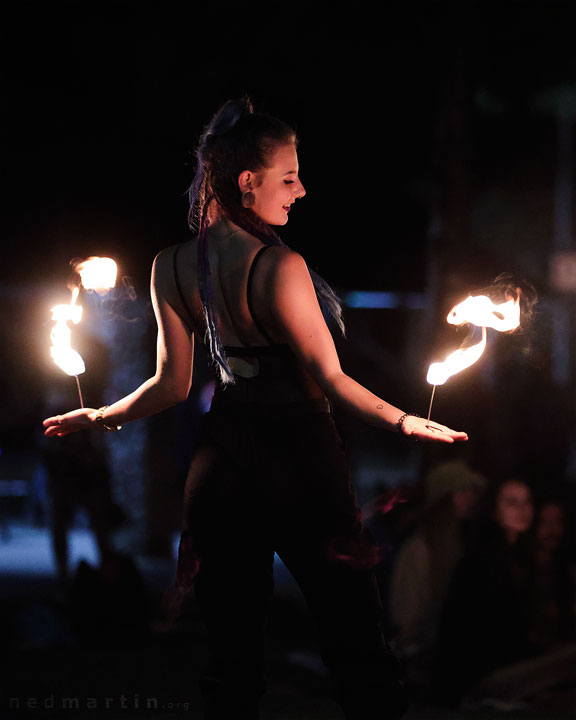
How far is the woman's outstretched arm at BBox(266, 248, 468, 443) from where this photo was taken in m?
2.76

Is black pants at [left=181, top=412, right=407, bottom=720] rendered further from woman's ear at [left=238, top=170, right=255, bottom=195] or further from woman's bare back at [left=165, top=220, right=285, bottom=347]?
woman's ear at [left=238, top=170, right=255, bottom=195]

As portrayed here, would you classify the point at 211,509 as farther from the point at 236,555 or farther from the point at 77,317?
→ the point at 77,317

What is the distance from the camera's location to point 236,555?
2855 mm

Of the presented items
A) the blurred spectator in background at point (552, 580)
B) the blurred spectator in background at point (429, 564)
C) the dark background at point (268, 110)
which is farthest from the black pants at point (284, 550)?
the dark background at point (268, 110)

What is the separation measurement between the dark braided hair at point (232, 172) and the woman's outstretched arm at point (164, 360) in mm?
129

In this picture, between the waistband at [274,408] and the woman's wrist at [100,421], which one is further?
the woman's wrist at [100,421]

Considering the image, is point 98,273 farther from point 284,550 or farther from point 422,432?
point 422,432

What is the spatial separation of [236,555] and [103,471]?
5.08 metres

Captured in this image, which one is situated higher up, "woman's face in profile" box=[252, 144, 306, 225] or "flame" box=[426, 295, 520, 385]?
"woman's face in profile" box=[252, 144, 306, 225]

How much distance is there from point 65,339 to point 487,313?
1246 millimetres

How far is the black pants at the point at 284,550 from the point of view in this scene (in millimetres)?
2828

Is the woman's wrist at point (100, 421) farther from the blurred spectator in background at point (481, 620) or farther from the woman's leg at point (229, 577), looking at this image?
the blurred spectator in background at point (481, 620)

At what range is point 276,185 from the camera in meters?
2.93

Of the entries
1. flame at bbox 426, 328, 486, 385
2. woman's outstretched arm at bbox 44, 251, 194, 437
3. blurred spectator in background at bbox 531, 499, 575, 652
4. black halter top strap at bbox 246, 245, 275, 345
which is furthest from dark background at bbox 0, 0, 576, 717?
black halter top strap at bbox 246, 245, 275, 345
